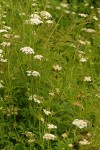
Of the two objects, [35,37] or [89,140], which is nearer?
[89,140]

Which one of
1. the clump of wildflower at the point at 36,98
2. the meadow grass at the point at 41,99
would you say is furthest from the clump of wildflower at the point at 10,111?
the clump of wildflower at the point at 36,98

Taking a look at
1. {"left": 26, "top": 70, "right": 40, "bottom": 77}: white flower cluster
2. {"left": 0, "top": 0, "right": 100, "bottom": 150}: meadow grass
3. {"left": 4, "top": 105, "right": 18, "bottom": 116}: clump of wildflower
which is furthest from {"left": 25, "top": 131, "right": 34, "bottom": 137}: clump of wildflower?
{"left": 26, "top": 70, "right": 40, "bottom": 77}: white flower cluster

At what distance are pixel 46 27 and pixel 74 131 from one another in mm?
1035

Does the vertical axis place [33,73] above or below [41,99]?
above

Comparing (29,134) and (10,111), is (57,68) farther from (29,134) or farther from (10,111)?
(29,134)

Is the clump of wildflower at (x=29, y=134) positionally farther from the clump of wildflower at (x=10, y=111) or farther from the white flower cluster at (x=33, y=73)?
the white flower cluster at (x=33, y=73)

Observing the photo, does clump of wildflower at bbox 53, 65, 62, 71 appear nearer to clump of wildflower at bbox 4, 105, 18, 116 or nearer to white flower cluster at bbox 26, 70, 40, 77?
white flower cluster at bbox 26, 70, 40, 77

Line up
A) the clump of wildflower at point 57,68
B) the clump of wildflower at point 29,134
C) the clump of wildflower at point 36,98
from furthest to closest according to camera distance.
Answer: the clump of wildflower at point 57,68 < the clump of wildflower at point 36,98 < the clump of wildflower at point 29,134

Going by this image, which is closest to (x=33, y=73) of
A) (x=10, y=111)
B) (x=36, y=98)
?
(x=36, y=98)

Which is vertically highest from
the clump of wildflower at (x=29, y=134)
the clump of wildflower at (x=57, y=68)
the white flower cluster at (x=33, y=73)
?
the white flower cluster at (x=33, y=73)

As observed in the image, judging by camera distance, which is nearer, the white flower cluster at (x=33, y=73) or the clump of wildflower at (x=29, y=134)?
the clump of wildflower at (x=29, y=134)

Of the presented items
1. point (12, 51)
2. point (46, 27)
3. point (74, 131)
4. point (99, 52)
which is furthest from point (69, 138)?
point (99, 52)

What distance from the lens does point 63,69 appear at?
12.0ft

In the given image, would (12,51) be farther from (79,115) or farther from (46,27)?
(79,115)
